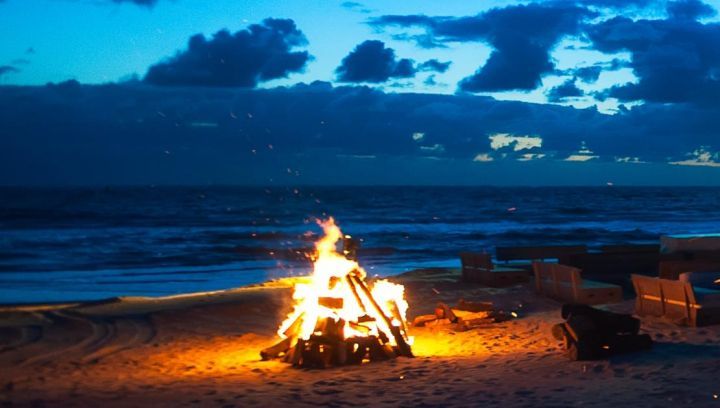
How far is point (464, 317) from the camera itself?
43.0 feet

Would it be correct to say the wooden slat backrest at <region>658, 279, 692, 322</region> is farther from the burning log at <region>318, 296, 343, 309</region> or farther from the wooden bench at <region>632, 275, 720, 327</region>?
the burning log at <region>318, 296, 343, 309</region>

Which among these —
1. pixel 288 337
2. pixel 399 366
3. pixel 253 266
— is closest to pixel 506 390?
pixel 399 366

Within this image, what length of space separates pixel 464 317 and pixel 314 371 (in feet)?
12.3

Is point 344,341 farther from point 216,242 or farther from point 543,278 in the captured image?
point 216,242

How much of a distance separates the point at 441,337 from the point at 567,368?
3.15m

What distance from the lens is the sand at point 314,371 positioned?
331 inches

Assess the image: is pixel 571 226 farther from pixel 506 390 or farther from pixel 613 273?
pixel 506 390

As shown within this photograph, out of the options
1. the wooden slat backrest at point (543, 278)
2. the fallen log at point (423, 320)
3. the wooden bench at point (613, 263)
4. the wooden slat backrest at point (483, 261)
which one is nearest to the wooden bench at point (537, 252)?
the wooden bench at point (613, 263)

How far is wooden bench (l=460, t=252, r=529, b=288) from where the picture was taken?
58.9 feet

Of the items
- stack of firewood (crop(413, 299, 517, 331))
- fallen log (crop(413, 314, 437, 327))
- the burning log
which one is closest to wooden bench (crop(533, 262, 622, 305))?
stack of firewood (crop(413, 299, 517, 331))

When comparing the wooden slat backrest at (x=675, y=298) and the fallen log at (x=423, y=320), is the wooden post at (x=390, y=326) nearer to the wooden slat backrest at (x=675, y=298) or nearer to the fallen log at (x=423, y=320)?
the fallen log at (x=423, y=320)

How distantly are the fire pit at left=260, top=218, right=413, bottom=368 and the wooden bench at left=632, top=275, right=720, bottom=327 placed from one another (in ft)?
13.0

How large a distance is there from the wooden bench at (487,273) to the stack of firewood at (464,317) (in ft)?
14.4

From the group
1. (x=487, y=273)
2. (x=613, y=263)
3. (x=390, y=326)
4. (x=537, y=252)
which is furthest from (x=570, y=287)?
(x=537, y=252)
